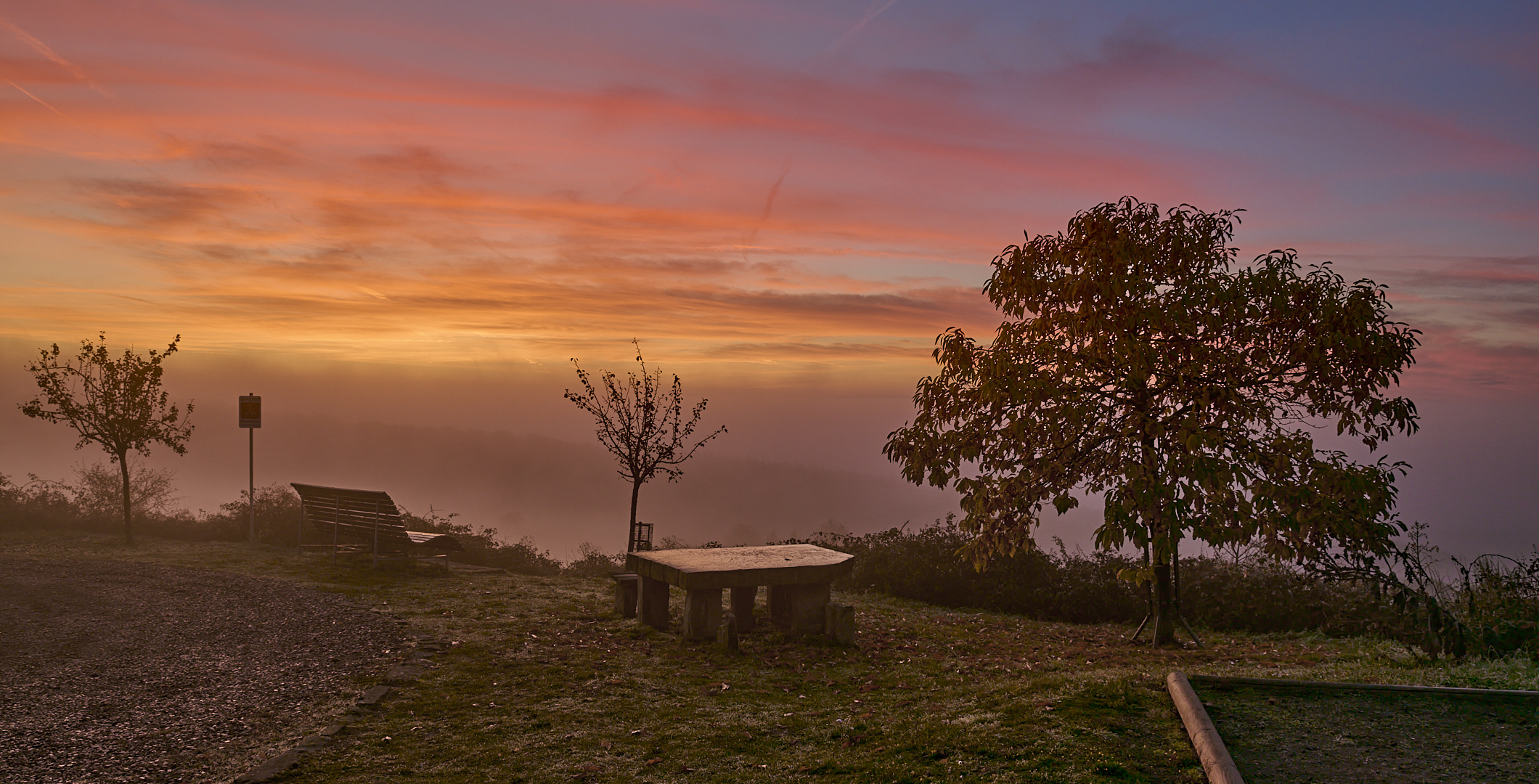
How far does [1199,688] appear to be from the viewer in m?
6.68

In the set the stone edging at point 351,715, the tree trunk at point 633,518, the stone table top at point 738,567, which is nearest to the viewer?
the stone edging at point 351,715

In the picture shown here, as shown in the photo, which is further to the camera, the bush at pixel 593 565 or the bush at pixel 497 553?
the bush at pixel 497 553

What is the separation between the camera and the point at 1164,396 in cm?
889

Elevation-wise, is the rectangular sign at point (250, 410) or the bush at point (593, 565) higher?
the rectangular sign at point (250, 410)

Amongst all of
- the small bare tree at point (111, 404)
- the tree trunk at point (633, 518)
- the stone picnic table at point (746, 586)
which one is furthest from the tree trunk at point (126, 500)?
the stone picnic table at point (746, 586)

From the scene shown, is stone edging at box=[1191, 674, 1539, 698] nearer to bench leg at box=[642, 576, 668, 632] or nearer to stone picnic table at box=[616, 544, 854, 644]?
stone picnic table at box=[616, 544, 854, 644]

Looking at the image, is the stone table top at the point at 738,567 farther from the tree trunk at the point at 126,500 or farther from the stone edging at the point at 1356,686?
the tree trunk at the point at 126,500

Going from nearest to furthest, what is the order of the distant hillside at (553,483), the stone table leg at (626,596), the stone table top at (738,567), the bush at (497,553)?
the stone table top at (738,567) < the stone table leg at (626,596) < the bush at (497,553) < the distant hillside at (553,483)

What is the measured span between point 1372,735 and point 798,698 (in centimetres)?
425

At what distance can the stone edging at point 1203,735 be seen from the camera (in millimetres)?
4703

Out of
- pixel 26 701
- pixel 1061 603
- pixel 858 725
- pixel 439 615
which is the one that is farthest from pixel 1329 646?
pixel 26 701

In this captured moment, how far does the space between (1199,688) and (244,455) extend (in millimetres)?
109536

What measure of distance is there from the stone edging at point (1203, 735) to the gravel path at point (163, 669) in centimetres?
601

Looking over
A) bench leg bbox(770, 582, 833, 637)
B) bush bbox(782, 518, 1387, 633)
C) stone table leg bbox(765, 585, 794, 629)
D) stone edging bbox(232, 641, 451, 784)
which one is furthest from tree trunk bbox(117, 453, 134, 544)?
bench leg bbox(770, 582, 833, 637)
